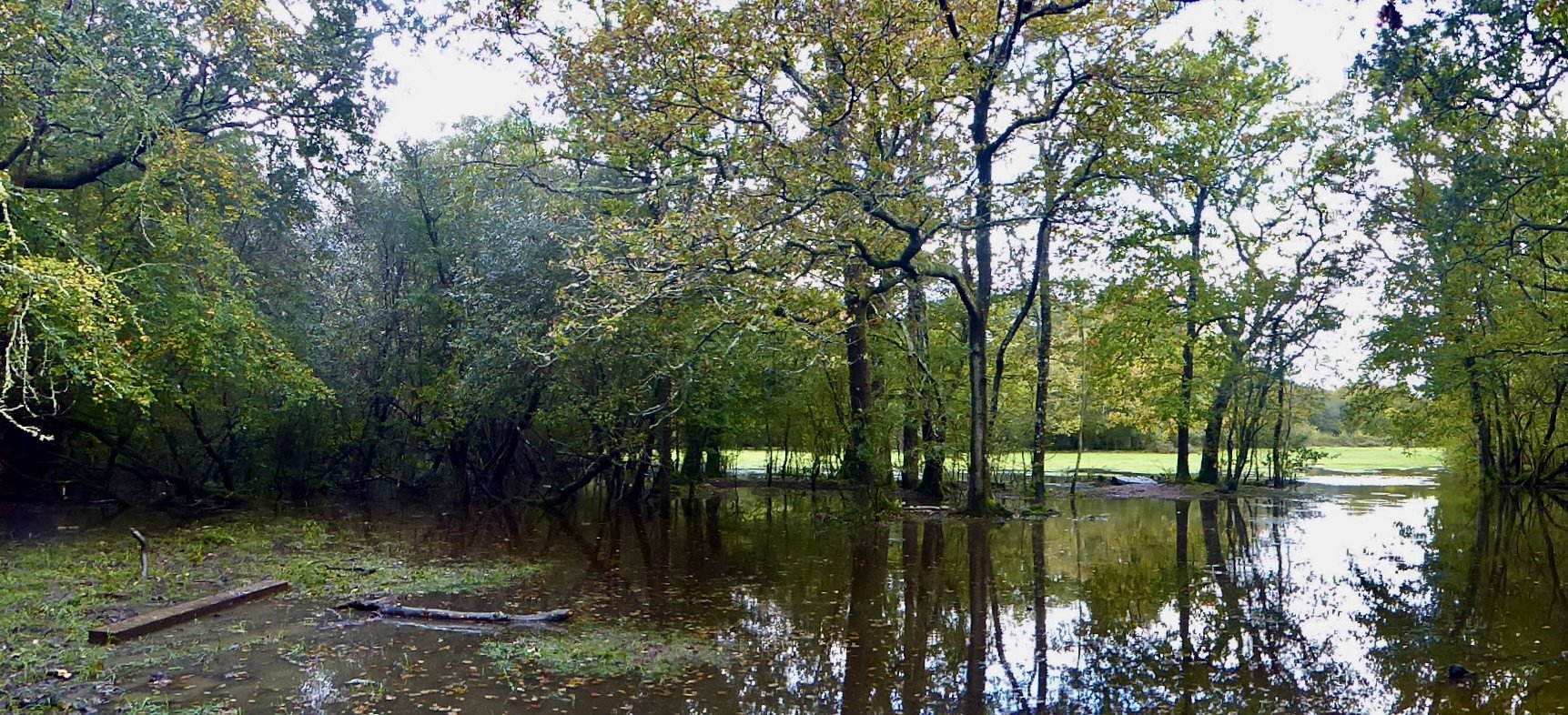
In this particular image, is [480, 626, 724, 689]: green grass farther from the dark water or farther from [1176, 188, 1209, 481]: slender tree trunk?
[1176, 188, 1209, 481]: slender tree trunk

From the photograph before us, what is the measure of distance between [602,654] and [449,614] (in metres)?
1.98

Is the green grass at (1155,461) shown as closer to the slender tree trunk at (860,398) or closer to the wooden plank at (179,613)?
the slender tree trunk at (860,398)

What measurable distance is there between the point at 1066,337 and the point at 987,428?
18233mm

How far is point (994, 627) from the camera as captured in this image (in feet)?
28.1

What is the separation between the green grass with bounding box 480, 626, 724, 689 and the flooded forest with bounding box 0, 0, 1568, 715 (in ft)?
0.24

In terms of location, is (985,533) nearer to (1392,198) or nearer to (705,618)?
(705,618)

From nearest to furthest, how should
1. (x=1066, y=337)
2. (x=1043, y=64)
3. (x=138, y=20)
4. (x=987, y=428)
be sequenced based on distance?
(x=138, y=20) < (x=1043, y=64) < (x=987, y=428) < (x=1066, y=337)

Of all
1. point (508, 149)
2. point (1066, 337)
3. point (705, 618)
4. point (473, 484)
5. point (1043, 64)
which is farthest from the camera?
point (1066, 337)

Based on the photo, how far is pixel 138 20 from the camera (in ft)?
44.4

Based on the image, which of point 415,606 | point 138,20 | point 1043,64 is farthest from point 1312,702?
point 138,20

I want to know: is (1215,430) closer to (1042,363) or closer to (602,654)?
(1042,363)

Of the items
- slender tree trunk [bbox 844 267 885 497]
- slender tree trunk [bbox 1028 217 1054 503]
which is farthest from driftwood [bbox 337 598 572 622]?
slender tree trunk [bbox 1028 217 1054 503]

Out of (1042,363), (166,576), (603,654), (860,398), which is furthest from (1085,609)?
(1042,363)

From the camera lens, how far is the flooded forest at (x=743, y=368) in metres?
7.60
